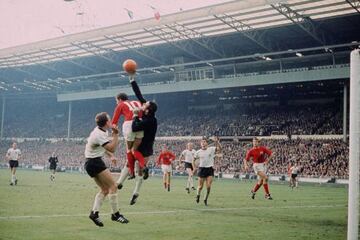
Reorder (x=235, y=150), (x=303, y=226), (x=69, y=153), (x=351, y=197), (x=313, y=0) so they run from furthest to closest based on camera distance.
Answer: (x=69, y=153), (x=235, y=150), (x=313, y=0), (x=303, y=226), (x=351, y=197)

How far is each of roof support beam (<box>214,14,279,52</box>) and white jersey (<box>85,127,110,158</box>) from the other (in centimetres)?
3141

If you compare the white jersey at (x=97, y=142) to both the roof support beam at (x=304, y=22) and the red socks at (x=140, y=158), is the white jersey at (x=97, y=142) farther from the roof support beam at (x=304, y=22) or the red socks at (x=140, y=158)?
the roof support beam at (x=304, y=22)

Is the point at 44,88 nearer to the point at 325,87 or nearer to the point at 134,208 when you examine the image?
the point at 325,87

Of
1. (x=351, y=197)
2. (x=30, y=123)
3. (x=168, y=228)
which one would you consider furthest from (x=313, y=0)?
(x=30, y=123)

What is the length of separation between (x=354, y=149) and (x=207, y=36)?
137 ft

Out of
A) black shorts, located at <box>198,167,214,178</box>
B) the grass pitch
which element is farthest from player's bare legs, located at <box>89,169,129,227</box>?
black shorts, located at <box>198,167,214,178</box>

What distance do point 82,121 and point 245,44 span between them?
97.8 feet

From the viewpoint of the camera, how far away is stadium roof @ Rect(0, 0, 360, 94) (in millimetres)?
36781

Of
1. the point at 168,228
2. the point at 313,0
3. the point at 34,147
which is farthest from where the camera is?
the point at 34,147

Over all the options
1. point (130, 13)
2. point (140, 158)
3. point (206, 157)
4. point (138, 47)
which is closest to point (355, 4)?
point (130, 13)

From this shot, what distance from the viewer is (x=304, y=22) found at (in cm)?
3822

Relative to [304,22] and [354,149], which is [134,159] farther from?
[304,22]

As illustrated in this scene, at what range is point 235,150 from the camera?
4512cm

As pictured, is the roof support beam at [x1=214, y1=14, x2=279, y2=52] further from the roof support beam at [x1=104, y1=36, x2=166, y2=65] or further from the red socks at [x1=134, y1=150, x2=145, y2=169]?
the red socks at [x1=134, y1=150, x2=145, y2=169]
